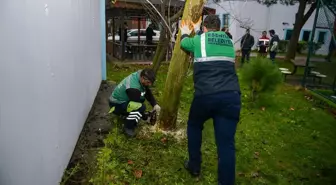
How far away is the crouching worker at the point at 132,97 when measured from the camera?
4.04 metres

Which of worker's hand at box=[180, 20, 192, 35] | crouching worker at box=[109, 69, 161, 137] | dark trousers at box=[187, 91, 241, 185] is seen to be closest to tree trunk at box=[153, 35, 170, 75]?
crouching worker at box=[109, 69, 161, 137]

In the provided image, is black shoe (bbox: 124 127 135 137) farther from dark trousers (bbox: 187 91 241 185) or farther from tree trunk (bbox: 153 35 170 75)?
tree trunk (bbox: 153 35 170 75)

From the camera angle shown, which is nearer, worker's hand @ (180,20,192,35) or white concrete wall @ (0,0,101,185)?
white concrete wall @ (0,0,101,185)

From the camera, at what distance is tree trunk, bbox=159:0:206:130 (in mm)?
3939

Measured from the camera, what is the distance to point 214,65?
116 inches

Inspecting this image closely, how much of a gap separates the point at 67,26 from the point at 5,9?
1.64 meters

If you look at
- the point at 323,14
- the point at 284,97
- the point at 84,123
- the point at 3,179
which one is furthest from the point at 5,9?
the point at 323,14

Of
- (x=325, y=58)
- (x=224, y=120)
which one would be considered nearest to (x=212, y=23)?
(x=224, y=120)

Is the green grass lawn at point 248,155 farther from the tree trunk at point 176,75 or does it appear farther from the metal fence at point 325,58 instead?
the metal fence at point 325,58

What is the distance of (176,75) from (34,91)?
7.83 ft

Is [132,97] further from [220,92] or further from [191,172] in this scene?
[220,92]

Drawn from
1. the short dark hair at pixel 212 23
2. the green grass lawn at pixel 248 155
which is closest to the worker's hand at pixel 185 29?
the short dark hair at pixel 212 23

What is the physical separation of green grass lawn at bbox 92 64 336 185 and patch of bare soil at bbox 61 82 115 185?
0.54ft

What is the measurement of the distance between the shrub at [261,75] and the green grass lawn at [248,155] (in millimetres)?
745
